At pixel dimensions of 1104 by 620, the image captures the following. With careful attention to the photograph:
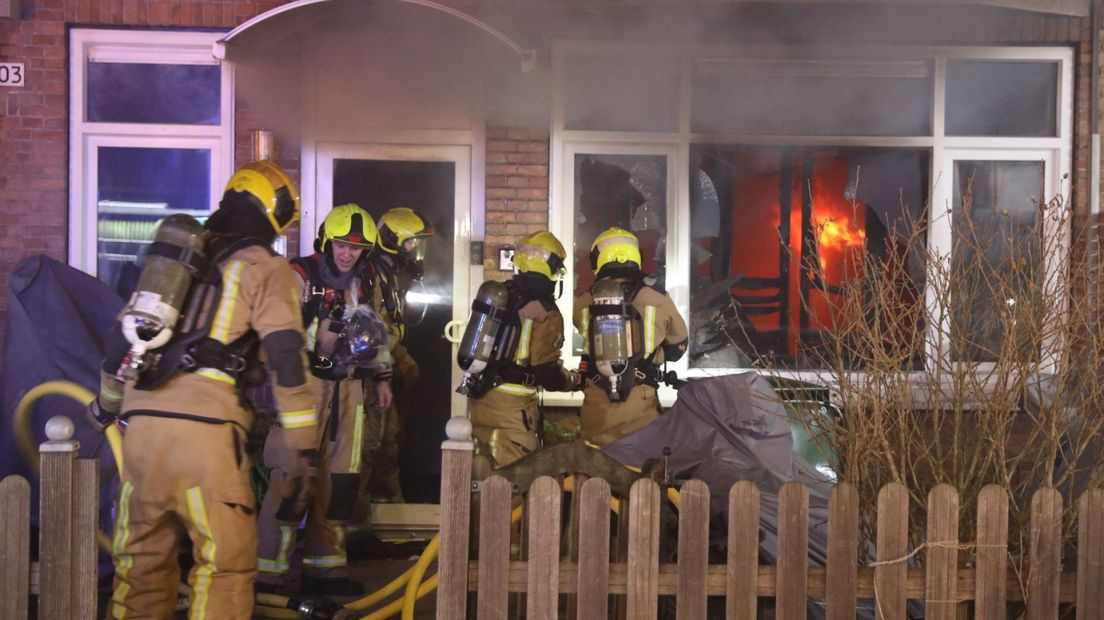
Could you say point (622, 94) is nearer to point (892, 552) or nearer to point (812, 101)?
point (812, 101)

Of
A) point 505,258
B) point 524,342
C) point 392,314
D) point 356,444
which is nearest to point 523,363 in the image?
point 524,342

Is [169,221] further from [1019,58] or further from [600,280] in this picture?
[1019,58]

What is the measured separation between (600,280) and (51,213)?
146 inches

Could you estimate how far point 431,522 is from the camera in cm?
770

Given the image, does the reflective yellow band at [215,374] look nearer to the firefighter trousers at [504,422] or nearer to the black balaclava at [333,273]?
the black balaclava at [333,273]

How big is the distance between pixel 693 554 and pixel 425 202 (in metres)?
4.38

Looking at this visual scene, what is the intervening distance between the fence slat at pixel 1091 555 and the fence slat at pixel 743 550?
115cm

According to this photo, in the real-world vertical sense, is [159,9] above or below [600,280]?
above

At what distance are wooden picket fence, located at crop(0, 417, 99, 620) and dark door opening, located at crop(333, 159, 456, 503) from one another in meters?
3.81

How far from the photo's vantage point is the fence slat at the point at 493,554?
391cm

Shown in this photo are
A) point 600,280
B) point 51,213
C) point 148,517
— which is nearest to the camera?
point 148,517

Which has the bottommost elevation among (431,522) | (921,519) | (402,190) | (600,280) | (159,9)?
(431,522)

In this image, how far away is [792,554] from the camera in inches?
155

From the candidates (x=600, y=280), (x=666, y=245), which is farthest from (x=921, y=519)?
(x=666, y=245)
